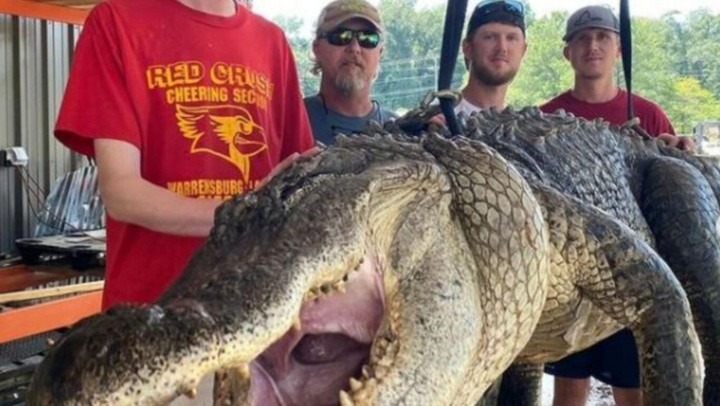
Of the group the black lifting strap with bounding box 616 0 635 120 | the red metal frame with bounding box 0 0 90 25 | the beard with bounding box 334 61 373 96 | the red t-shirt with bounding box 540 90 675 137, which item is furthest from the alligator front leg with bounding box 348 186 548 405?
the red metal frame with bounding box 0 0 90 25

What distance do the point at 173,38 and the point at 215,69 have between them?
100mm

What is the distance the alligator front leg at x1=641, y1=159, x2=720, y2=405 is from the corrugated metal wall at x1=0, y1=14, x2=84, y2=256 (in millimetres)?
3863

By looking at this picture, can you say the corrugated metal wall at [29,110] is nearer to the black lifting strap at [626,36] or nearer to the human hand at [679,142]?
the human hand at [679,142]

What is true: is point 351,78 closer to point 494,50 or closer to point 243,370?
point 494,50

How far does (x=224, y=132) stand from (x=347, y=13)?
1336 millimetres

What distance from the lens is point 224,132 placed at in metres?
1.64

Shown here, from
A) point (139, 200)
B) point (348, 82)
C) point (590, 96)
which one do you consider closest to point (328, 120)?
point (348, 82)

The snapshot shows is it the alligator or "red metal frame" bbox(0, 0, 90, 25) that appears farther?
"red metal frame" bbox(0, 0, 90, 25)

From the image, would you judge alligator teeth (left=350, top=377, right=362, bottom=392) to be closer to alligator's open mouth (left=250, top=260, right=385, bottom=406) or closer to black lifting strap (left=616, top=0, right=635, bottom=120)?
alligator's open mouth (left=250, top=260, right=385, bottom=406)

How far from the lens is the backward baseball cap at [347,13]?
2844 mm

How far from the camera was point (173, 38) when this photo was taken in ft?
5.25

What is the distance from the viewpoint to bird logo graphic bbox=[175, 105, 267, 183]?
1.59m

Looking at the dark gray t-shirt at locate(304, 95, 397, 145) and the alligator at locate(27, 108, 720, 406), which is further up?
the dark gray t-shirt at locate(304, 95, 397, 145)

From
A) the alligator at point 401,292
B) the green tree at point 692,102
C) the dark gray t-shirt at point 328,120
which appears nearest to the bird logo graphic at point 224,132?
the alligator at point 401,292
